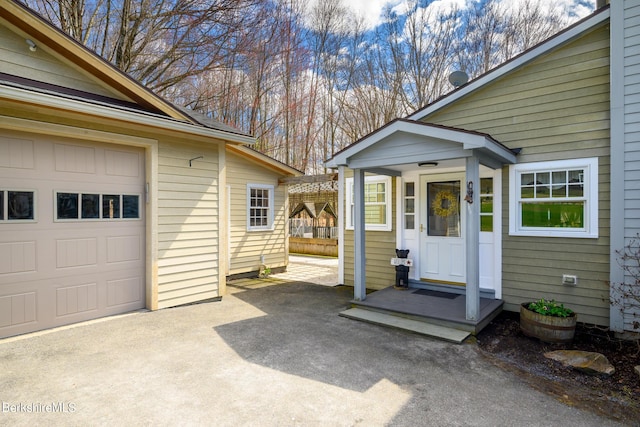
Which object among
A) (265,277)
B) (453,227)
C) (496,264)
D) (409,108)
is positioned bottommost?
(265,277)

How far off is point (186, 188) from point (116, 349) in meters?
2.64

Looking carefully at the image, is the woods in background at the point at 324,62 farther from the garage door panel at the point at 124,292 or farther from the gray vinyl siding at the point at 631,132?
the gray vinyl siding at the point at 631,132

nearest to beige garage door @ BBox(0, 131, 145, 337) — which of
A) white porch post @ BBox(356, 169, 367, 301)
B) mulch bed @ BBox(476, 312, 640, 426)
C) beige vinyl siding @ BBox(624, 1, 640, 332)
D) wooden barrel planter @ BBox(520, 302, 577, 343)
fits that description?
white porch post @ BBox(356, 169, 367, 301)

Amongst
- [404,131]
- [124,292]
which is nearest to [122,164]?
[124,292]

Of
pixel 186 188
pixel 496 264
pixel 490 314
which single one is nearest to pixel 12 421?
pixel 186 188

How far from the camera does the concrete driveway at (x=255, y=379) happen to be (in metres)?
2.58

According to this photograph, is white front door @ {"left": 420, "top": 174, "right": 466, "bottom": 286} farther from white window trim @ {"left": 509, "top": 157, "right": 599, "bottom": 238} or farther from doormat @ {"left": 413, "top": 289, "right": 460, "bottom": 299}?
white window trim @ {"left": 509, "top": 157, "right": 599, "bottom": 238}

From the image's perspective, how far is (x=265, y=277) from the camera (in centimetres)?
838

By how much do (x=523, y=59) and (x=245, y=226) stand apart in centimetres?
647

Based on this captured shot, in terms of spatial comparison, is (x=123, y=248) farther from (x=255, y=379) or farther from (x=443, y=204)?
(x=443, y=204)

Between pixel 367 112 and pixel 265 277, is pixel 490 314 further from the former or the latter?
pixel 367 112

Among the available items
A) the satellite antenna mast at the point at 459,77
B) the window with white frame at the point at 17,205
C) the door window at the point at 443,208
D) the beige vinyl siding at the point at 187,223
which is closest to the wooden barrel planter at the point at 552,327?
the door window at the point at 443,208

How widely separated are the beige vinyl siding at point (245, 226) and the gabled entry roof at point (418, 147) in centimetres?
346

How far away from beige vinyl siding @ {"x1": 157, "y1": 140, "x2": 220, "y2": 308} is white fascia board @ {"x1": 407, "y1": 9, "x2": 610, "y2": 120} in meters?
4.13
